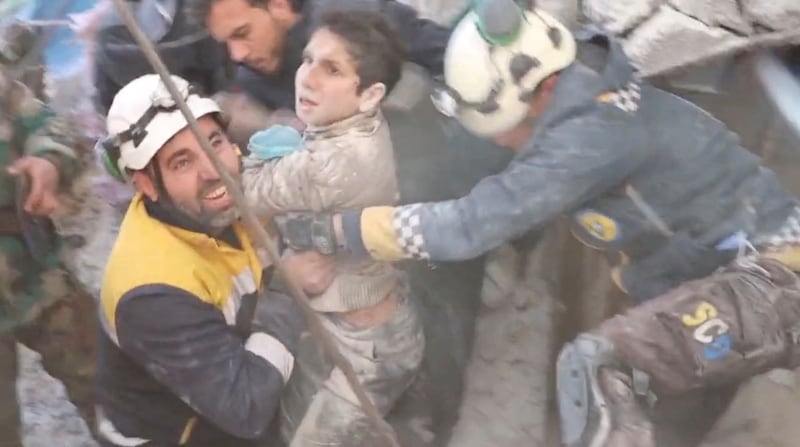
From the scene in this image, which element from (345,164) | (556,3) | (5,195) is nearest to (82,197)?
(5,195)

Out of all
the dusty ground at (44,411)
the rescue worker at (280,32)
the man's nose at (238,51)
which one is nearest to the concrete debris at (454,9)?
the rescue worker at (280,32)

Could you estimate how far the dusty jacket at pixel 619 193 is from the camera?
68 cm

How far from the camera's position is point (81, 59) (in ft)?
2.35

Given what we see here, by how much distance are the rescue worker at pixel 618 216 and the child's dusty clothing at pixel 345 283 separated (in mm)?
16

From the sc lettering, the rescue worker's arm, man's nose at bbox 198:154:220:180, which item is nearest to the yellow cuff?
the rescue worker's arm

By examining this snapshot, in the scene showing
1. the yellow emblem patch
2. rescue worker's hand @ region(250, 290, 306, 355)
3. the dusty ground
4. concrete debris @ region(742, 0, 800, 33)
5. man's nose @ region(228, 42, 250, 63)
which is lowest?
the dusty ground

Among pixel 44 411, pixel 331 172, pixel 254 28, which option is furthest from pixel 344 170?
pixel 44 411

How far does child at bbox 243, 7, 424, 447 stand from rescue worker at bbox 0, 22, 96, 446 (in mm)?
155

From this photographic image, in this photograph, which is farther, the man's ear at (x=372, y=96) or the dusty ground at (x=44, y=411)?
the dusty ground at (x=44, y=411)

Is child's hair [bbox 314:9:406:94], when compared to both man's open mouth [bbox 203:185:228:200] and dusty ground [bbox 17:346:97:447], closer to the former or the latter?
man's open mouth [bbox 203:185:228:200]

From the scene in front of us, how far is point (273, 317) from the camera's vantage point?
73 centimetres

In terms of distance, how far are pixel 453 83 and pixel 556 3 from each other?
9 cm

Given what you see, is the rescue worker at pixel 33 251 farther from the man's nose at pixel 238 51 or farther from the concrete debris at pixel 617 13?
the concrete debris at pixel 617 13

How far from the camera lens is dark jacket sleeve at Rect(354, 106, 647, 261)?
682 mm
